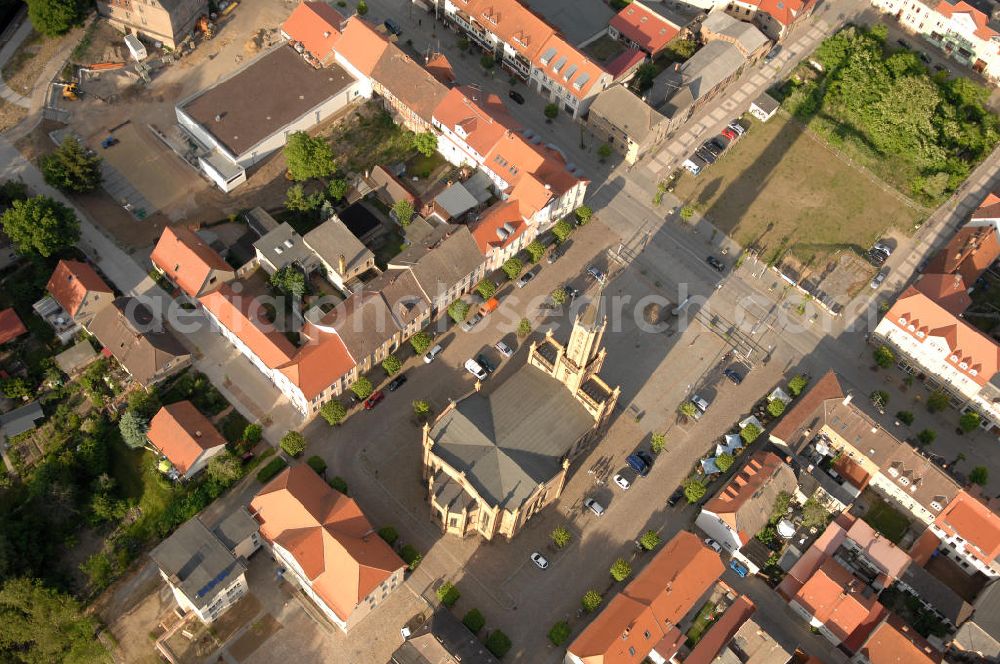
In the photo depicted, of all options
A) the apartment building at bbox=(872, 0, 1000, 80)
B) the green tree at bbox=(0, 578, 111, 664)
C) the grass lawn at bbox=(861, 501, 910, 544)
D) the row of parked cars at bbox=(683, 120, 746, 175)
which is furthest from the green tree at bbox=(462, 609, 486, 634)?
the apartment building at bbox=(872, 0, 1000, 80)

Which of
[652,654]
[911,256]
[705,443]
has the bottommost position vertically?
[652,654]

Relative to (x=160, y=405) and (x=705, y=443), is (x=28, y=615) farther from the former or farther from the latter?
(x=705, y=443)

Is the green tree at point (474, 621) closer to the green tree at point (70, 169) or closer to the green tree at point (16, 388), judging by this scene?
the green tree at point (16, 388)

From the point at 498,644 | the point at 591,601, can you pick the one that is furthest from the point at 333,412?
the point at 591,601

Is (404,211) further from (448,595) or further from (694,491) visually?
(694,491)

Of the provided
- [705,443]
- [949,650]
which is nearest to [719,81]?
[705,443]

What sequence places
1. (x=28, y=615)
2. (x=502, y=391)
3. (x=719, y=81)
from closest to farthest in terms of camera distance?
(x=28, y=615) → (x=502, y=391) → (x=719, y=81)

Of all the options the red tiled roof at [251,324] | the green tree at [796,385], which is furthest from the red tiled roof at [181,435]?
the green tree at [796,385]
